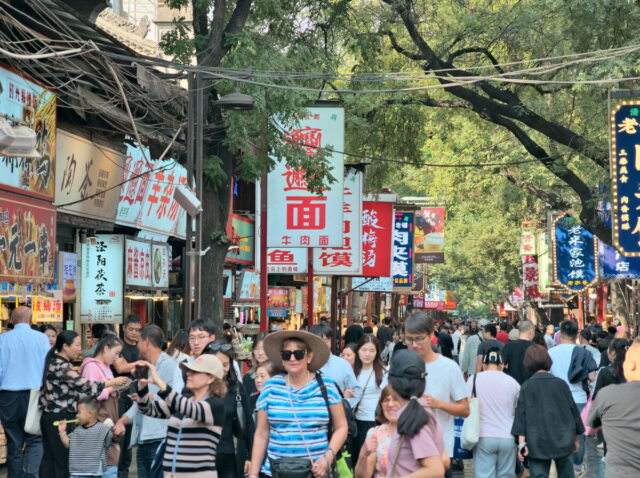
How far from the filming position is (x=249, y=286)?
27.4 m

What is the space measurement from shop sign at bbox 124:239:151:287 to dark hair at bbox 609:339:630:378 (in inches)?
326

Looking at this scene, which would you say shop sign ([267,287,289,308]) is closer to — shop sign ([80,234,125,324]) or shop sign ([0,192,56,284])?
shop sign ([80,234,125,324])

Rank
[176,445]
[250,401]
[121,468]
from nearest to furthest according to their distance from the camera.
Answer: [176,445] < [250,401] < [121,468]

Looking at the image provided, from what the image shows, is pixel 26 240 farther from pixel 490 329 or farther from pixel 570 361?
pixel 490 329

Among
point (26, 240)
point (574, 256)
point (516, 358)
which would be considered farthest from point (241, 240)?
point (26, 240)

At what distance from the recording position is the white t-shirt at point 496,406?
9773 millimetres

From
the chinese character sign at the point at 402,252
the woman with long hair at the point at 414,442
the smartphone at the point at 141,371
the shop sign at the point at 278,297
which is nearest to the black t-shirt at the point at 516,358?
the smartphone at the point at 141,371

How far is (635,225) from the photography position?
1611 cm

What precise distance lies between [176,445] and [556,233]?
82.0 feet

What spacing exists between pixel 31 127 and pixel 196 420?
6.95 meters

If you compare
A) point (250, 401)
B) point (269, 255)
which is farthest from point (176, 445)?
point (269, 255)

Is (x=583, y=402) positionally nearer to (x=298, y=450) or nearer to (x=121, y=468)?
(x=121, y=468)

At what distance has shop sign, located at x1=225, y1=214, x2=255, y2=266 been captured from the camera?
2567cm

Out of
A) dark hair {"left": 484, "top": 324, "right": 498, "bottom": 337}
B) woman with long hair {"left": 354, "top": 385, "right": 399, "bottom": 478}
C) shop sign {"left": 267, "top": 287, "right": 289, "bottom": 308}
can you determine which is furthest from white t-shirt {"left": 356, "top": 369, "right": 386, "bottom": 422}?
shop sign {"left": 267, "top": 287, "right": 289, "bottom": 308}
